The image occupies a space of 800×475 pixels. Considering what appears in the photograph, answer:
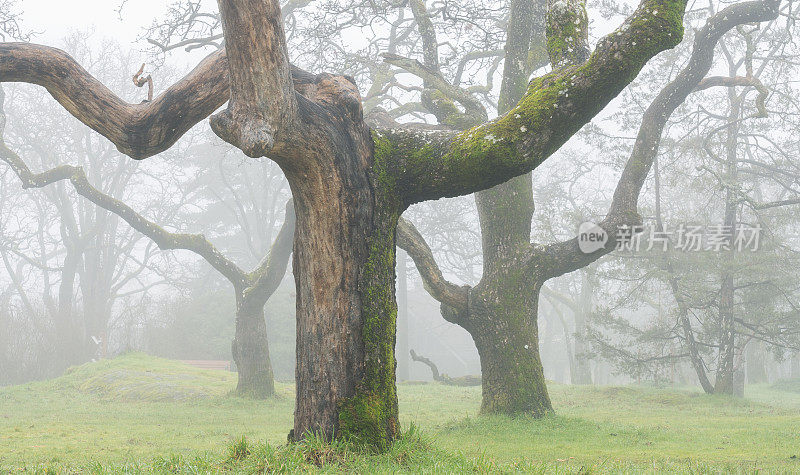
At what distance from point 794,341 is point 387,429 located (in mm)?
16084

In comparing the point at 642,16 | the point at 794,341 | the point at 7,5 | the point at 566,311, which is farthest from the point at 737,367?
the point at 566,311

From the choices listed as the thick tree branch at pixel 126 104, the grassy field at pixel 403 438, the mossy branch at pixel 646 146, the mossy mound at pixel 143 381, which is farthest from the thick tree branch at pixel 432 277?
the mossy mound at pixel 143 381

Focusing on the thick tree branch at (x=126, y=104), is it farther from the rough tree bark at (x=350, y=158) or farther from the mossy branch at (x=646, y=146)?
the mossy branch at (x=646, y=146)

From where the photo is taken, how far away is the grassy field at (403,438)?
209 inches

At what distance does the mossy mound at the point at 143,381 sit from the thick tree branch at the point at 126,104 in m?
11.4

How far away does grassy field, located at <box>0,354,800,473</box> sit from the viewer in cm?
531

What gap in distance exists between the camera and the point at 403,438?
580cm

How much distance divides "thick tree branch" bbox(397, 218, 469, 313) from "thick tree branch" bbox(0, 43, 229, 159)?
17.0 ft

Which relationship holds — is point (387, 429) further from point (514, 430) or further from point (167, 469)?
point (514, 430)

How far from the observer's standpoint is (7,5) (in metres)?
16.1

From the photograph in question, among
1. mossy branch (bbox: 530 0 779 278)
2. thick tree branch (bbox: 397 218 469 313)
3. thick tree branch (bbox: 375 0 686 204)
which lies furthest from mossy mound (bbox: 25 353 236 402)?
thick tree branch (bbox: 375 0 686 204)

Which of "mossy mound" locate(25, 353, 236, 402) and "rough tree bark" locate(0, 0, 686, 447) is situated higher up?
"rough tree bark" locate(0, 0, 686, 447)

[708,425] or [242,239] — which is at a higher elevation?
[242,239]

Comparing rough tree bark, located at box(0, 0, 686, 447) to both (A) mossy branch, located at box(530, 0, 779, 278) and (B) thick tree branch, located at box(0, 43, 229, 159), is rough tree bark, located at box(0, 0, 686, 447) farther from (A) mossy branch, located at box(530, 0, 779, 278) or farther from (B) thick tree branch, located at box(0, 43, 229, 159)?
(A) mossy branch, located at box(530, 0, 779, 278)
